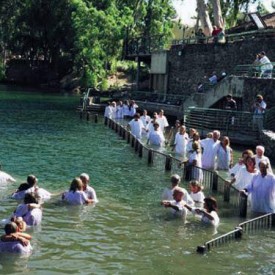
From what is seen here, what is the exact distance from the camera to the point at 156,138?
1110 inches

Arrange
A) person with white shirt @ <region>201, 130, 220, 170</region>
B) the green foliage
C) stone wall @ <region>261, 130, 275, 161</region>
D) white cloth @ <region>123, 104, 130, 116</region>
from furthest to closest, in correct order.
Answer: the green foliage → white cloth @ <region>123, 104, 130, 116</region> → stone wall @ <region>261, 130, 275, 161</region> → person with white shirt @ <region>201, 130, 220, 170</region>

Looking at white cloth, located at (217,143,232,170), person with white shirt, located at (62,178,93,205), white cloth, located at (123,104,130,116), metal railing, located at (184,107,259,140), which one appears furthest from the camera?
white cloth, located at (123,104,130,116)

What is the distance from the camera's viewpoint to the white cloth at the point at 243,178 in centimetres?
1627

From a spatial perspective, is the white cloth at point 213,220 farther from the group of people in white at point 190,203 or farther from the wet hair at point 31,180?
the wet hair at point 31,180

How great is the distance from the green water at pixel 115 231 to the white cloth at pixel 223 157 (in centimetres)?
199

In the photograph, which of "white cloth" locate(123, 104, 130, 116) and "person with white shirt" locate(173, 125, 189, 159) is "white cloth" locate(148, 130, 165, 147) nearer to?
"person with white shirt" locate(173, 125, 189, 159)

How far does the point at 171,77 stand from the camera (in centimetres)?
5094

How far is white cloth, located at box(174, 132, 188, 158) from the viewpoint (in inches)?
979

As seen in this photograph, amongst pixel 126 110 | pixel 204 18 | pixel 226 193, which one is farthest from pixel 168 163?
pixel 204 18

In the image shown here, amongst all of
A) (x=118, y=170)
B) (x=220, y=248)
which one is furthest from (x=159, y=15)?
(x=220, y=248)

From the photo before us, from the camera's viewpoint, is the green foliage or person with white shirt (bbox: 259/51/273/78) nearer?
person with white shirt (bbox: 259/51/273/78)

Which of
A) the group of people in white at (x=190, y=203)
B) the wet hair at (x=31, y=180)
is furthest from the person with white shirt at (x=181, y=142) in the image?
the wet hair at (x=31, y=180)

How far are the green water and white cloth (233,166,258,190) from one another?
1086 millimetres

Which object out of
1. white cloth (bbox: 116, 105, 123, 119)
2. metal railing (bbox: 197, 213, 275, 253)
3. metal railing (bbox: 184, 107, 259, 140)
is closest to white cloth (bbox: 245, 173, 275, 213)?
metal railing (bbox: 197, 213, 275, 253)
